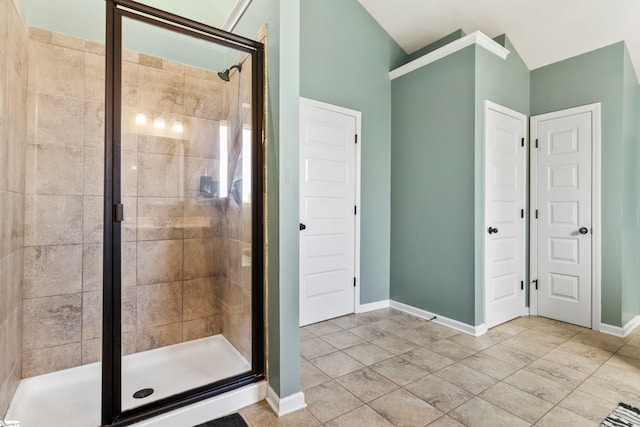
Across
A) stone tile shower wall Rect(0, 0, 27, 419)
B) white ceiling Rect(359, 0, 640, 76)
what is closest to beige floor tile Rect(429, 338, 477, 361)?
stone tile shower wall Rect(0, 0, 27, 419)

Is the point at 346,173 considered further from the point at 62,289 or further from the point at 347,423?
the point at 62,289

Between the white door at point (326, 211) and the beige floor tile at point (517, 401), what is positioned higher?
the white door at point (326, 211)

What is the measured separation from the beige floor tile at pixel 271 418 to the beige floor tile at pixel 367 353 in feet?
2.42

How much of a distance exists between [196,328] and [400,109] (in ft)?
10.0

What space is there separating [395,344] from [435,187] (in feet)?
5.22

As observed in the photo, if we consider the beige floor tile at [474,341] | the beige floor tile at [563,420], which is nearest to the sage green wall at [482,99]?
the beige floor tile at [474,341]

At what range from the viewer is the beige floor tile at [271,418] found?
5.57ft

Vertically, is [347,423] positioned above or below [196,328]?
below

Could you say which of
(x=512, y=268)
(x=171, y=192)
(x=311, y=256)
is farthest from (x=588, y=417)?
(x=171, y=192)

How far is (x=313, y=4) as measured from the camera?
10.3ft

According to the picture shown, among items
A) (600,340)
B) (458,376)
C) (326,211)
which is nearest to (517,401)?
(458,376)

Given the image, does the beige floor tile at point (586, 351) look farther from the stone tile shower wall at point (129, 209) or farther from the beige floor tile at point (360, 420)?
the stone tile shower wall at point (129, 209)

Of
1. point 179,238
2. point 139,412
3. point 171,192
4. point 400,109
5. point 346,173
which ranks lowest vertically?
point 139,412

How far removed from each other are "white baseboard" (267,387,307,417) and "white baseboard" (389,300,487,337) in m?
1.81
